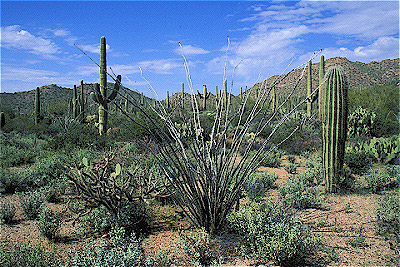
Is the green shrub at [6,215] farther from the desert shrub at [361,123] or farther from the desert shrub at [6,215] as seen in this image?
the desert shrub at [361,123]

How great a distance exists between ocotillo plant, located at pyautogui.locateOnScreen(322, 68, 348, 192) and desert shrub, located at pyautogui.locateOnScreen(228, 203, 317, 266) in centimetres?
306

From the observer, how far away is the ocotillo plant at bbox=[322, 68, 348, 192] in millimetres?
7359

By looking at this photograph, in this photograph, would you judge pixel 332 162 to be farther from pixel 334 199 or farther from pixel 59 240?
pixel 59 240

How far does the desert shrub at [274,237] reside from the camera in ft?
13.2

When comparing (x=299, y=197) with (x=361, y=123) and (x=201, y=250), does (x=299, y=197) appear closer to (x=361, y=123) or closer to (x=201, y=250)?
(x=201, y=250)

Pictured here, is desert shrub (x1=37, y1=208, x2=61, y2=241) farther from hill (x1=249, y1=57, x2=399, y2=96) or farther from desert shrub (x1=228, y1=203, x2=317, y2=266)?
hill (x1=249, y1=57, x2=399, y2=96)

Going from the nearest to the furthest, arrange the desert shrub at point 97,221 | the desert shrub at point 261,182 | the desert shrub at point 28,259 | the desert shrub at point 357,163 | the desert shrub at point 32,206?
1. the desert shrub at point 28,259
2. the desert shrub at point 97,221
3. the desert shrub at point 32,206
4. the desert shrub at point 261,182
5. the desert shrub at point 357,163

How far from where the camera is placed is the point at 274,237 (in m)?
4.11

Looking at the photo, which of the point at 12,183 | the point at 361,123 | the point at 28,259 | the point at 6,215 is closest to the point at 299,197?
the point at 28,259

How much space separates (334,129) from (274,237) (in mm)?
4206

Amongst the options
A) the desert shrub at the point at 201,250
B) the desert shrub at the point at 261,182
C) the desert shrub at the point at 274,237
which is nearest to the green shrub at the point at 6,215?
the desert shrub at the point at 201,250

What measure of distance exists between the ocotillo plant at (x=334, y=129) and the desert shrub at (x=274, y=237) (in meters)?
3.06

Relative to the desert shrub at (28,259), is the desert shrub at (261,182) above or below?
above

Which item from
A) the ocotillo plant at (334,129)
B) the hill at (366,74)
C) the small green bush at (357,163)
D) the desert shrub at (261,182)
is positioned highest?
the hill at (366,74)
